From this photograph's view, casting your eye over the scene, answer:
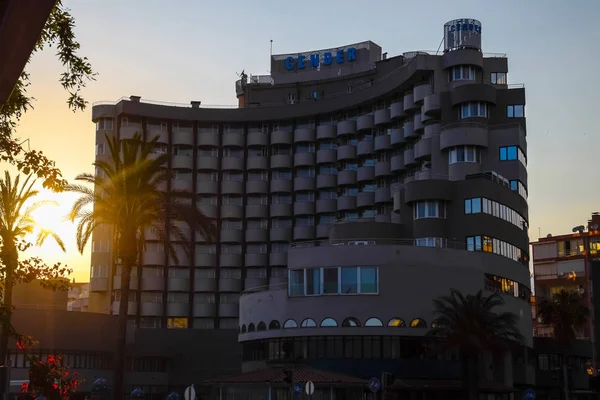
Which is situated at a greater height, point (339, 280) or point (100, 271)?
point (100, 271)

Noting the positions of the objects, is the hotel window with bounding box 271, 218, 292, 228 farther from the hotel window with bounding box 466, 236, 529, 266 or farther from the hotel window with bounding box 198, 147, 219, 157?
the hotel window with bounding box 466, 236, 529, 266

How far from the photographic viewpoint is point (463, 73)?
106312mm

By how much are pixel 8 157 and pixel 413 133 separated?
101 metres

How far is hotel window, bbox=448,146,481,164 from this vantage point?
100 meters

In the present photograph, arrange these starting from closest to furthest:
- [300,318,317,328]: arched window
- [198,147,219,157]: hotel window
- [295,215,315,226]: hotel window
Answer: [300,318,317,328]: arched window < [295,215,315,226]: hotel window < [198,147,219,157]: hotel window

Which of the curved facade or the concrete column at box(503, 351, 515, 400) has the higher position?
the curved facade

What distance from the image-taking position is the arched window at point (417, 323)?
8117cm

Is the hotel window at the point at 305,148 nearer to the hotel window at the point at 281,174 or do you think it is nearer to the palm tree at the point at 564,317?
the hotel window at the point at 281,174

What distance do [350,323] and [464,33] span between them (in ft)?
137

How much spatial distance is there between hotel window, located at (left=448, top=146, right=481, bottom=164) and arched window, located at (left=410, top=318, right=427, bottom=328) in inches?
975

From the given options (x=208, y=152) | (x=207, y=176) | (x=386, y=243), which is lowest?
(x=386, y=243)

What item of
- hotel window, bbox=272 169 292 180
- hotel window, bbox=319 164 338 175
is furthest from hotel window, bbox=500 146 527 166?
hotel window, bbox=272 169 292 180

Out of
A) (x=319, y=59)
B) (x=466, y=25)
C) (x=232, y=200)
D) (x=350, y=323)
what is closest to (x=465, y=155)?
(x=466, y=25)

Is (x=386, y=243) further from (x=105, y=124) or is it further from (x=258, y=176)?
(x=105, y=124)
